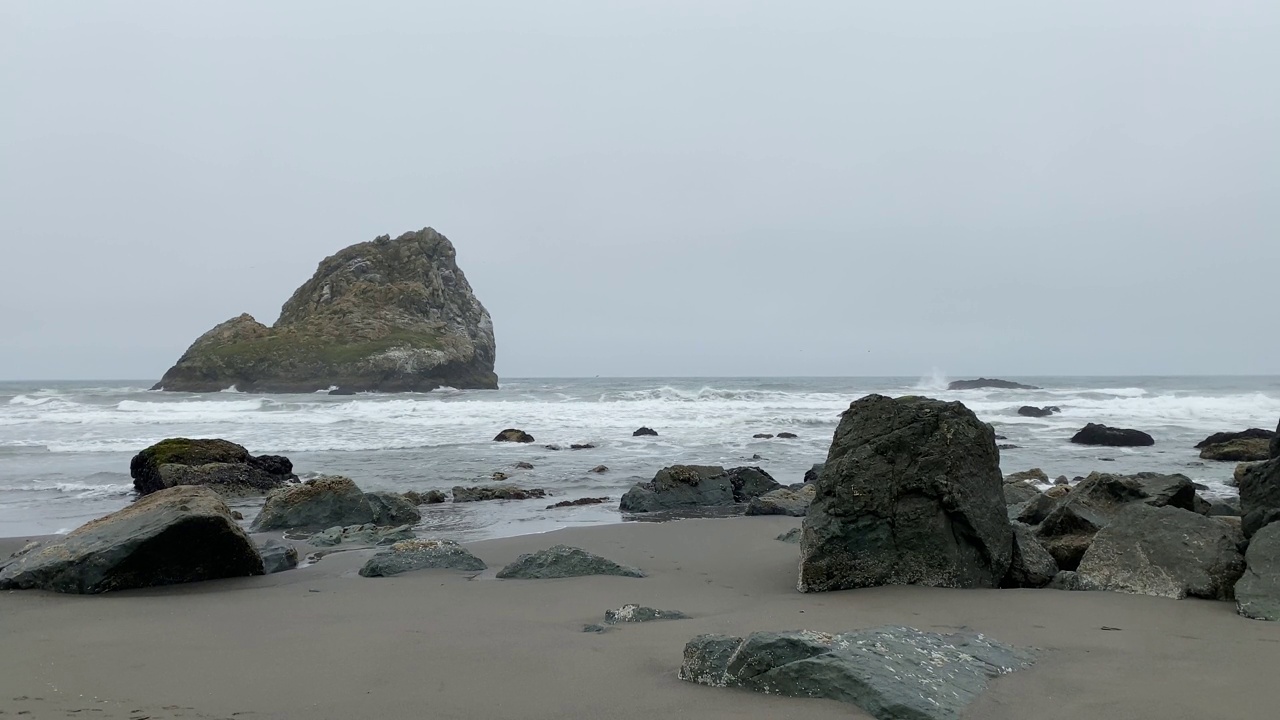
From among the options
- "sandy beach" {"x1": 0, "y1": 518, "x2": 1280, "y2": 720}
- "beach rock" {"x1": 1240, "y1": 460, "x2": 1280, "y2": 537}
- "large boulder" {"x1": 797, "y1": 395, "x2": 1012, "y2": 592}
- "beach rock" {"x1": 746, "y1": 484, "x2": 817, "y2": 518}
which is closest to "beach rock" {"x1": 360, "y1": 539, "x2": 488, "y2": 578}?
"sandy beach" {"x1": 0, "y1": 518, "x2": 1280, "y2": 720}

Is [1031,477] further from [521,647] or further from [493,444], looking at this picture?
[493,444]

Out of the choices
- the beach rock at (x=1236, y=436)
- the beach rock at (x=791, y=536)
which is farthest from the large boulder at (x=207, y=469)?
the beach rock at (x=1236, y=436)

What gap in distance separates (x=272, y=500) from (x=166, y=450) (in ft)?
15.4

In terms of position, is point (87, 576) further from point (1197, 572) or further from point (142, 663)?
point (1197, 572)

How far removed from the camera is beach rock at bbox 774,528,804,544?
802 cm

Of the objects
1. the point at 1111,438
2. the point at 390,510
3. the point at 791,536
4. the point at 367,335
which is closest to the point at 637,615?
the point at 791,536

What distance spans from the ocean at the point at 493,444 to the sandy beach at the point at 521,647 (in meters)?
3.56

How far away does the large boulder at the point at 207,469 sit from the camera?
12.9m

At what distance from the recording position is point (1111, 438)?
2156 cm

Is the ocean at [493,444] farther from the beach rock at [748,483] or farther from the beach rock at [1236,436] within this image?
the beach rock at [748,483]

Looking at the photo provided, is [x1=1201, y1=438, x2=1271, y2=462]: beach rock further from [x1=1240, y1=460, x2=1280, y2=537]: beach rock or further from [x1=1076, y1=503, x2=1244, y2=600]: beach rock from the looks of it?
[x1=1076, y1=503, x2=1244, y2=600]: beach rock

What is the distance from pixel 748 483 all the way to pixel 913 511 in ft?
22.6

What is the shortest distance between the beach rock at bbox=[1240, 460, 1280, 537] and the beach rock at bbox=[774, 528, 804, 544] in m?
3.57

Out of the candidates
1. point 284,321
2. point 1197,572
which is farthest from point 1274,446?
point 284,321
